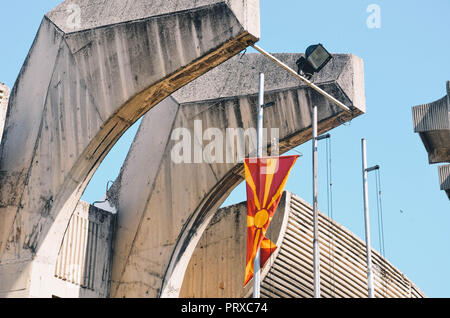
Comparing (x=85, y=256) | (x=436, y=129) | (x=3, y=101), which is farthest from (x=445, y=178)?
(x=85, y=256)

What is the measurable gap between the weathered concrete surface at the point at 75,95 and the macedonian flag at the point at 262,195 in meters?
2.10

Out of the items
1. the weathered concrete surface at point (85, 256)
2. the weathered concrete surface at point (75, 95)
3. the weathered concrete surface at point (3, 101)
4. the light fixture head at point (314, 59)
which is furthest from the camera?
the weathered concrete surface at point (85, 256)

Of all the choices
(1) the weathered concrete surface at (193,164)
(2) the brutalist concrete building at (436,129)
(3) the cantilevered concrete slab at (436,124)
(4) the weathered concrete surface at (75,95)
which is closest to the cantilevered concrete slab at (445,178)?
(2) the brutalist concrete building at (436,129)

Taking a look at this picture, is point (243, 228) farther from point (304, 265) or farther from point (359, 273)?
point (359, 273)

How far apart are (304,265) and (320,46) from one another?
686 cm

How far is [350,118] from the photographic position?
20.1 meters

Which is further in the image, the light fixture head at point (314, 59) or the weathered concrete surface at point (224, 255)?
the weathered concrete surface at point (224, 255)

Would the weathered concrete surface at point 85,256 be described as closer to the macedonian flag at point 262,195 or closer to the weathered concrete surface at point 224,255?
the weathered concrete surface at point 224,255

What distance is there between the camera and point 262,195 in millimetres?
15672

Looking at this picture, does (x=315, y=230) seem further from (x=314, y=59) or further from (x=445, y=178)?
(x=314, y=59)

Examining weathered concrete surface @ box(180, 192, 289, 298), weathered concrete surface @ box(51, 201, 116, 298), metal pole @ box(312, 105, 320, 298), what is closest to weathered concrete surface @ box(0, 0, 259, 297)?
metal pole @ box(312, 105, 320, 298)

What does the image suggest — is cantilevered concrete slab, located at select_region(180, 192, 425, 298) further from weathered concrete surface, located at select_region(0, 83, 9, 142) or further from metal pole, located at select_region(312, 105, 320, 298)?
weathered concrete surface, located at select_region(0, 83, 9, 142)

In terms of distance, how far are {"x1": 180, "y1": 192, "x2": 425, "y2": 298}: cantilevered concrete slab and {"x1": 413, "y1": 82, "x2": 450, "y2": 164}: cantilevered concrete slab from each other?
23.1 feet

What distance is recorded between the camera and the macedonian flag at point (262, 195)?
51.0 ft
